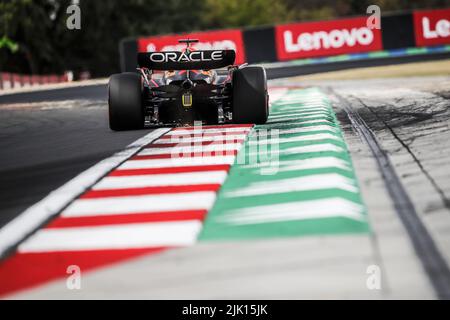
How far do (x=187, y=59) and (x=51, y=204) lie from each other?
215 inches

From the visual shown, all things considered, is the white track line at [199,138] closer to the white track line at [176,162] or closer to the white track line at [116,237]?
the white track line at [176,162]

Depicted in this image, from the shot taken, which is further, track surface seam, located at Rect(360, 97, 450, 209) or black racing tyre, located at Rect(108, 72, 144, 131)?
black racing tyre, located at Rect(108, 72, 144, 131)

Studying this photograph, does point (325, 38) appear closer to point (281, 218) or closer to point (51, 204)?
point (51, 204)

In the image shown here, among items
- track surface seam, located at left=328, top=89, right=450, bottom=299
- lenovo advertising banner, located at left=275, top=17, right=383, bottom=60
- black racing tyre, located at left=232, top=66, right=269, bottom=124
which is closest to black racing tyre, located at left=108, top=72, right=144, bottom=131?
black racing tyre, located at left=232, top=66, right=269, bottom=124

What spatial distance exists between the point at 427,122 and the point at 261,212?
21.7 ft

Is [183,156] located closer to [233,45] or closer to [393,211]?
[393,211]

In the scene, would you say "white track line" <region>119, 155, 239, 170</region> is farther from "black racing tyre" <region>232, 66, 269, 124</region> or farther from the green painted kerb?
"black racing tyre" <region>232, 66, 269, 124</region>

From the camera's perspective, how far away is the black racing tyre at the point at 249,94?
492 inches

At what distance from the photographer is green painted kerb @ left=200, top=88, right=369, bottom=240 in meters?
5.87

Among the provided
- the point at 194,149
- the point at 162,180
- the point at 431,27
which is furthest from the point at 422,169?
the point at 431,27

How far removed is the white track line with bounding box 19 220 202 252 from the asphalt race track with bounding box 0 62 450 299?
0.08 ft

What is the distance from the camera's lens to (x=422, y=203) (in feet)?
21.3

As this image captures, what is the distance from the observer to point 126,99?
490 inches

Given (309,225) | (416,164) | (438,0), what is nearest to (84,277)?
(309,225)
